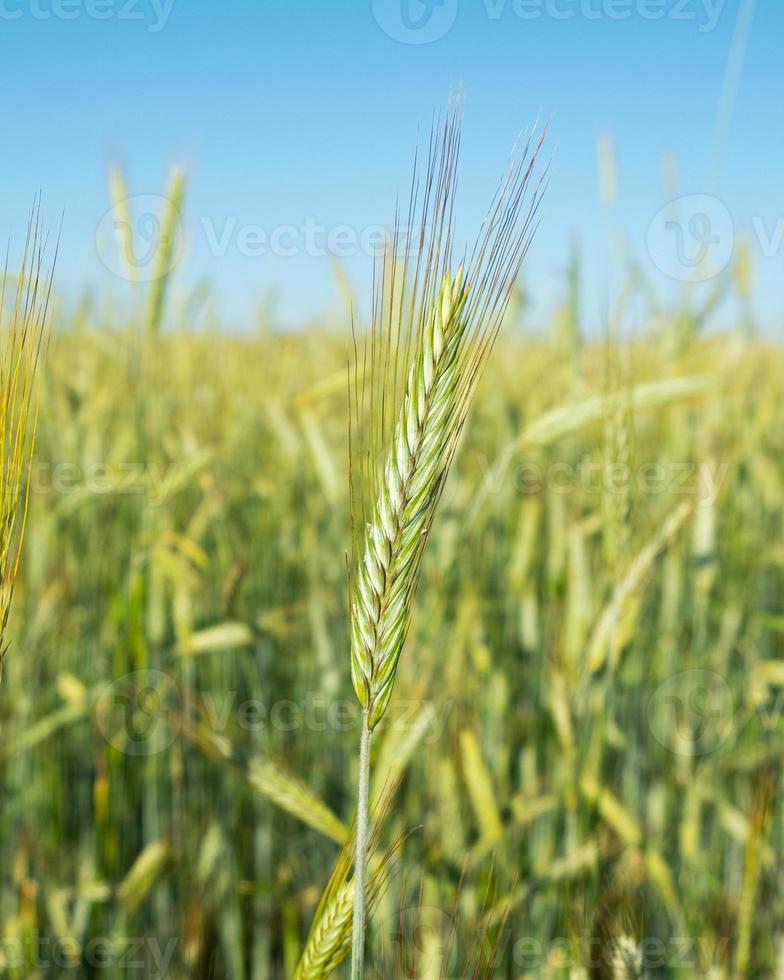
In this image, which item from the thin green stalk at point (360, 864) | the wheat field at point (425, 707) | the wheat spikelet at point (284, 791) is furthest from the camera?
the wheat field at point (425, 707)

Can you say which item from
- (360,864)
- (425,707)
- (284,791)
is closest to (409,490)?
(360,864)

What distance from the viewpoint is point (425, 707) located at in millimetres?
1121

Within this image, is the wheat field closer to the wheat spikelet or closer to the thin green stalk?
the wheat spikelet

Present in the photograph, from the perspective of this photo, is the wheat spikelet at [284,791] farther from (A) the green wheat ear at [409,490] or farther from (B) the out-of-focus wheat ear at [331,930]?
(A) the green wheat ear at [409,490]

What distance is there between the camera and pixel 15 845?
51.1 inches

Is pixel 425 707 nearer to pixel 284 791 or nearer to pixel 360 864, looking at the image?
pixel 284 791

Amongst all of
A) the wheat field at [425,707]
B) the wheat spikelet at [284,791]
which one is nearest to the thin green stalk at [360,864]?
the wheat spikelet at [284,791]

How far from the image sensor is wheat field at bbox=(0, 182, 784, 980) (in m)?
1.09

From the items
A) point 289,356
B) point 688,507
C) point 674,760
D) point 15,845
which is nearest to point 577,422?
point 688,507

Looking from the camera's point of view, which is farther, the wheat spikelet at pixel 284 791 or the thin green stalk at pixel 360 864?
the wheat spikelet at pixel 284 791

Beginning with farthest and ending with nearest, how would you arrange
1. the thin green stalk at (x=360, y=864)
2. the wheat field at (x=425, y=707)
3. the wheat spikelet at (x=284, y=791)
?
the wheat field at (x=425, y=707) → the wheat spikelet at (x=284, y=791) → the thin green stalk at (x=360, y=864)

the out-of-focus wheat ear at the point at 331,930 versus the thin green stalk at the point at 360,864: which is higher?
the thin green stalk at the point at 360,864

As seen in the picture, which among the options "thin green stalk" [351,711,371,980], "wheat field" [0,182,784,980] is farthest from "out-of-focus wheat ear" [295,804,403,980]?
"wheat field" [0,182,784,980]

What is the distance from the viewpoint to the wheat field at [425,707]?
3.57 ft
